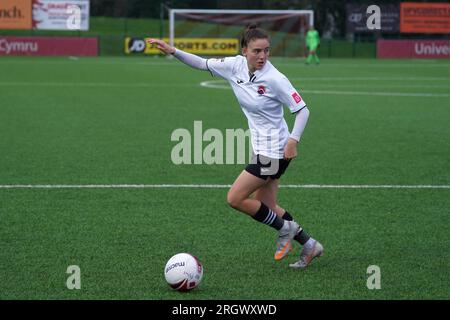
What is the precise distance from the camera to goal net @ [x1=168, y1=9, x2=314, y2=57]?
48.0m

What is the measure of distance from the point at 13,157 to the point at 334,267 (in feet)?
23.6

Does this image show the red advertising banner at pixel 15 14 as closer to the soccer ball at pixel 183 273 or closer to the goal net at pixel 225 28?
the goal net at pixel 225 28

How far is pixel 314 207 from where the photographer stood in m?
9.48

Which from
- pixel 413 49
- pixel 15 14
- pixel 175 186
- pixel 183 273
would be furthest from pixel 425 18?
pixel 183 273

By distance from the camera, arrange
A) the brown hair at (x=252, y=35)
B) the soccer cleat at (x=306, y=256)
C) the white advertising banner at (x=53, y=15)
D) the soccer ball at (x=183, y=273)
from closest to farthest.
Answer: the soccer ball at (x=183, y=273)
the brown hair at (x=252, y=35)
the soccer cleat at (x=306, y=256)
the white advertising banner at (x=53, y=15)

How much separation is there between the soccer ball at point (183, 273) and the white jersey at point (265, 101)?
114 centimetres

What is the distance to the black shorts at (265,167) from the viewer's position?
6.91m

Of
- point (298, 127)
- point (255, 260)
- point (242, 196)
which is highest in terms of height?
point (298, 127)

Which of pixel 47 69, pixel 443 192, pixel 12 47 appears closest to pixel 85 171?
pixel 443 192

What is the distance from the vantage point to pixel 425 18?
2088 inches

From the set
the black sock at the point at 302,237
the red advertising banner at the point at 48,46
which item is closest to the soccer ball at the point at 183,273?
the black sock at the point at 302,237

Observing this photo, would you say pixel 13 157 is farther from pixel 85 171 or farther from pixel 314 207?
pixel 314 207

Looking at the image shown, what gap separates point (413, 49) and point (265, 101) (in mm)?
47804

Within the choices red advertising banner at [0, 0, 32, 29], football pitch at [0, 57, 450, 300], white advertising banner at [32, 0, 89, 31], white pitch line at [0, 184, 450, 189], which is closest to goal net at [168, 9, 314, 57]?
white advertising banner at [32, 0, 89, 31]
